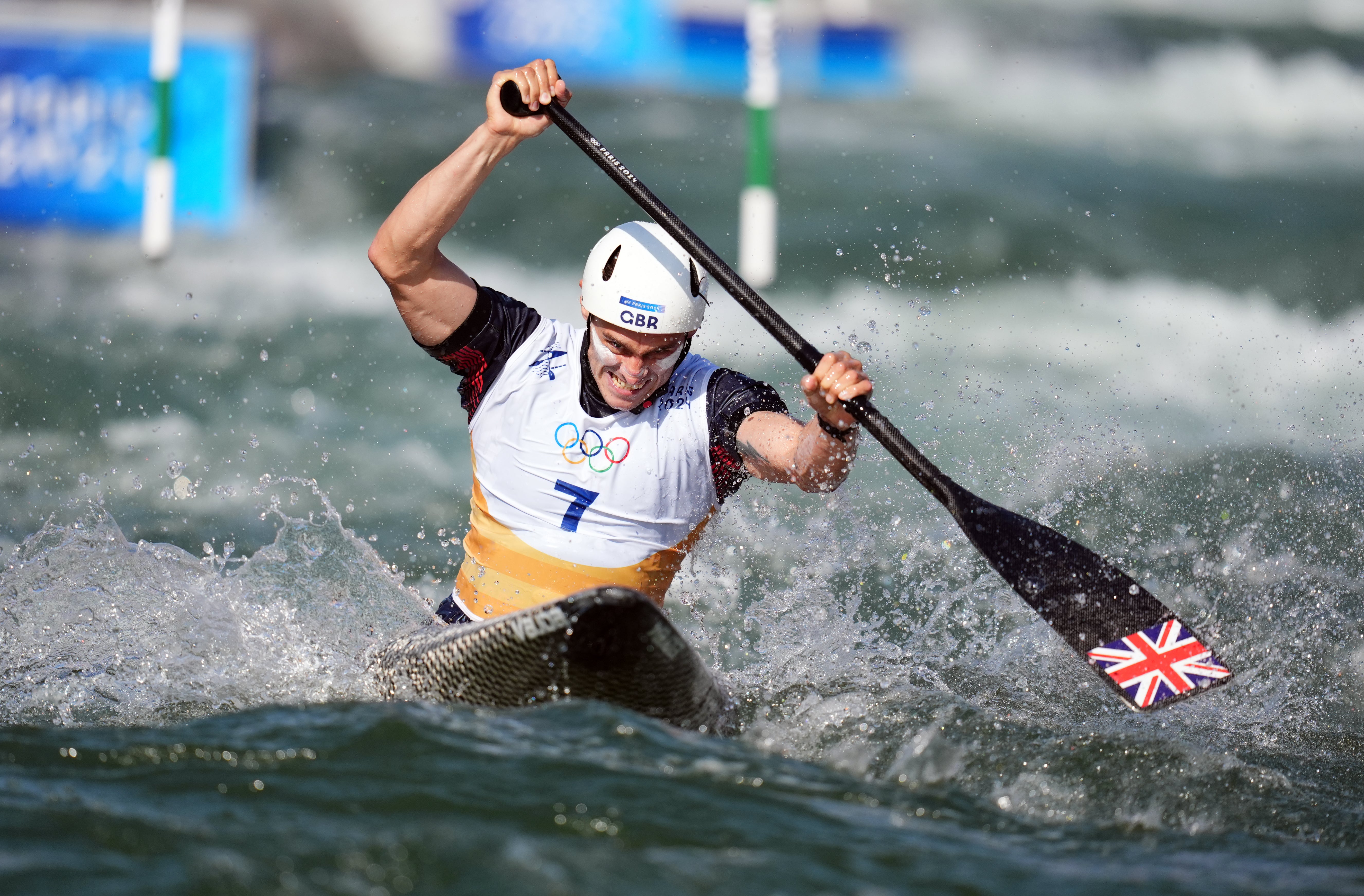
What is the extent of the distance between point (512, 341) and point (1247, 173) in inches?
388

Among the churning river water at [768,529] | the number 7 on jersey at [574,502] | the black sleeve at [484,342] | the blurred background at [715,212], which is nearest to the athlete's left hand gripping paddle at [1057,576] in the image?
the churning river water at [768,529]

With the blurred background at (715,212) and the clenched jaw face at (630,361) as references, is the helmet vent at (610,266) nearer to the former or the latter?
the clenched jaw face at (630,361)

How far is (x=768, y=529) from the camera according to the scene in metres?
6.51

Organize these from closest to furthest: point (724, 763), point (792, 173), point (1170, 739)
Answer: point (724, 763), point (1170, 739), point (792, 173)

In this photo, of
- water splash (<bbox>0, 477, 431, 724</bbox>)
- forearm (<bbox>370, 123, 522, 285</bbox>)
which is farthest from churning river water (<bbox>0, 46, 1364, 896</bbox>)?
forearm (<bbox>370, 123, 522, 285</bbox>)

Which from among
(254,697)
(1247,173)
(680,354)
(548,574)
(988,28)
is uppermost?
(988,28)

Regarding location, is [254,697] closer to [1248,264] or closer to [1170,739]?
[1170,739]

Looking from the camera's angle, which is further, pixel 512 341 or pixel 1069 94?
pixel 1069 94

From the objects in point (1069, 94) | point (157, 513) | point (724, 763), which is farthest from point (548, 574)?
point (1069, 94)

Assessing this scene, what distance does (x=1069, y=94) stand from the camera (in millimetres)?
11820

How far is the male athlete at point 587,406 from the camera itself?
3803mm

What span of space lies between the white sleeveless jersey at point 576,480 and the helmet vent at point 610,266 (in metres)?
0.30

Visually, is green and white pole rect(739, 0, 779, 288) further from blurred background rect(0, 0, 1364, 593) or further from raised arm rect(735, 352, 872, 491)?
raised arm rect(735, 352, 872, 491)

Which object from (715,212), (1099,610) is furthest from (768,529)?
(715,212)
